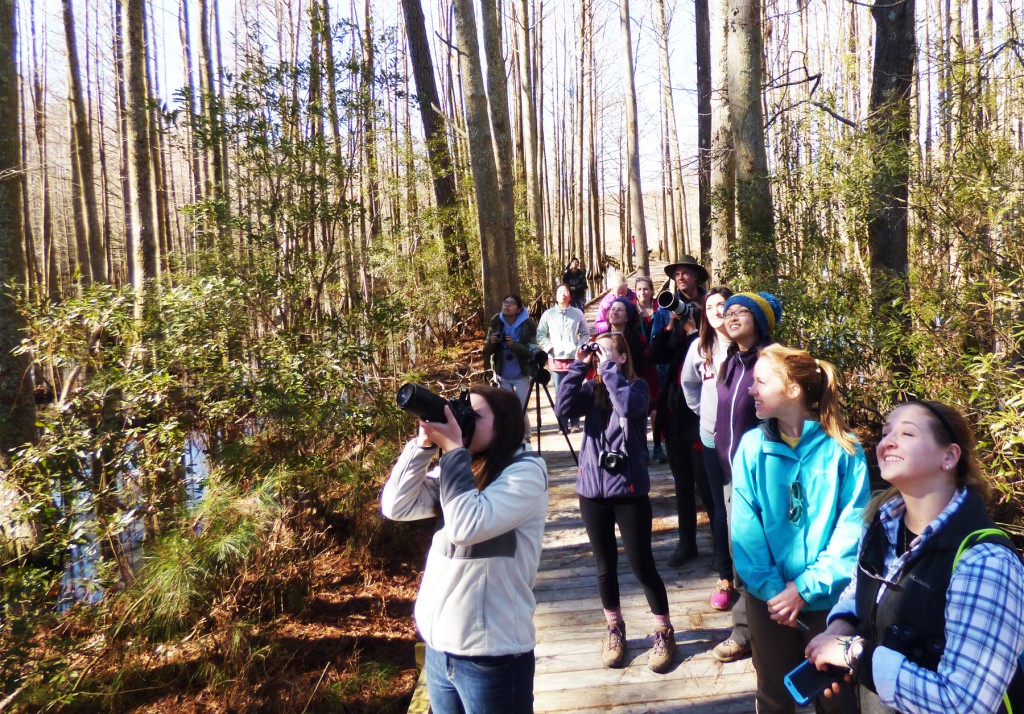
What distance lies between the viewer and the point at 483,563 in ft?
7.07

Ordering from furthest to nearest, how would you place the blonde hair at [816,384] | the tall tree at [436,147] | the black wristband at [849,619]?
the tall tree at [436,147] < the blonde hair at [816,384] < the black wristband at [849,619]

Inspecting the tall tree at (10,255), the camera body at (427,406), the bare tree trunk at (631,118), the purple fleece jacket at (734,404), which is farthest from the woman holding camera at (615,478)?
the bare tree trunk at (631,118)

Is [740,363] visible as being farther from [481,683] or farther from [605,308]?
[481,683]

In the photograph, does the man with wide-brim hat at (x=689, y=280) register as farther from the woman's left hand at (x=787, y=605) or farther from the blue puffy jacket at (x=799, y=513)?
the woman's left hand at (x=787, y=605)

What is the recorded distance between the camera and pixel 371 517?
6.28 meters

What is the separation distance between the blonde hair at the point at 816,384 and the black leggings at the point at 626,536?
3.75ft

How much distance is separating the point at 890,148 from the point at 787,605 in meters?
5.00

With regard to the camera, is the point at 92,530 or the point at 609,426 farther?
the point at 92,530

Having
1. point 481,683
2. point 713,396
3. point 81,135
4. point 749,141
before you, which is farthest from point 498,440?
point 81,135

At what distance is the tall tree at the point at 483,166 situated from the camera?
27.9ft

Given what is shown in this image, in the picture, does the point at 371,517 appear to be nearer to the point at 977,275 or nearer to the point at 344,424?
the point at 344,424

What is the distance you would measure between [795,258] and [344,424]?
189 inches

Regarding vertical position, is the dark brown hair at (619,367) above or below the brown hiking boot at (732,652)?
above

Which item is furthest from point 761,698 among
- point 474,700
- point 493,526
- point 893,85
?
point 893,85
